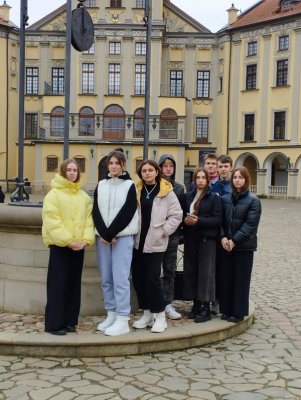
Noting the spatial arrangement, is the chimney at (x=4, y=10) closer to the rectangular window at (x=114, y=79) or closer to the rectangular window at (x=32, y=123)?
the rectangular window at (x=32, y=123)

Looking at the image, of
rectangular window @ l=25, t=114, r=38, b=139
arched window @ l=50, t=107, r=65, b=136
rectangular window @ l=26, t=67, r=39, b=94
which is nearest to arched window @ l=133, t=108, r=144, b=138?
arched window @ l=50, t=107, r=65, b=136

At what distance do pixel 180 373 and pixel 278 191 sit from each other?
114ft

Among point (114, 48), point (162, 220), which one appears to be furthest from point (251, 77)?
point (162, 220)

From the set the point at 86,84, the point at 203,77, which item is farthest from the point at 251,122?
the point at 86,84

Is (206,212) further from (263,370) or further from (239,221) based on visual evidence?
(263,370)

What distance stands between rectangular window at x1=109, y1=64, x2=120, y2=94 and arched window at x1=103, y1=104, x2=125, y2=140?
49.5 inches

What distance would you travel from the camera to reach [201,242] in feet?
20.2

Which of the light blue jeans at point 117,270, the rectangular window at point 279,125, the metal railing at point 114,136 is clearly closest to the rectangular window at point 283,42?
the rectangular window at point 279,125

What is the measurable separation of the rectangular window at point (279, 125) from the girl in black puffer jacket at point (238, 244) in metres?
34.0

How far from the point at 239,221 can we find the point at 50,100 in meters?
36.6

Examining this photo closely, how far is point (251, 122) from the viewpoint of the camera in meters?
40.3

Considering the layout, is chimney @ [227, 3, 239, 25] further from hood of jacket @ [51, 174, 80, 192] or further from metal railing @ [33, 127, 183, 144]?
hood of jacket @ [51, 174, 80, 192]

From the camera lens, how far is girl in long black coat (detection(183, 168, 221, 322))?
6.02 metres

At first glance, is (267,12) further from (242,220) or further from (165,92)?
(242,220)
